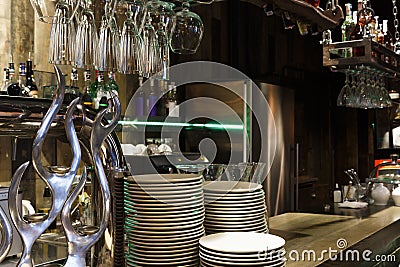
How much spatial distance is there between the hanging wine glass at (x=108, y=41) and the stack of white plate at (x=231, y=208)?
48cm

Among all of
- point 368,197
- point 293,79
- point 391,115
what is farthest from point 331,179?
point 368,197

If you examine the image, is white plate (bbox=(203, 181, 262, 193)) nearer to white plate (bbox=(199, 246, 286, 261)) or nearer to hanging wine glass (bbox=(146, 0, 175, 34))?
white plate (bbox=(199, 246, 286, 261))

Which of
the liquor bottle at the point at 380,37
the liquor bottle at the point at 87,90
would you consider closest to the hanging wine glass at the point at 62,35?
the liquor bottle at the point at 87,90

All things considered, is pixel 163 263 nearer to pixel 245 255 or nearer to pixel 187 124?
pixel 245 255

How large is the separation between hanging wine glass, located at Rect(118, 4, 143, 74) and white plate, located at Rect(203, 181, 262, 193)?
411 mm

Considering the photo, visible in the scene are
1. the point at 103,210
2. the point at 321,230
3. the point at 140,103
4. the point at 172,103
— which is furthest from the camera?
the point at 172,103

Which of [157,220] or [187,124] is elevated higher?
[187,124]

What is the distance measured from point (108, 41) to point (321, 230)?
59.7 inches

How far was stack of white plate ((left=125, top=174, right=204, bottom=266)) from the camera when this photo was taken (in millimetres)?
1226

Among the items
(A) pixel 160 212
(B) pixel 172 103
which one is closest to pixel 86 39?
(A) pixel 160 212

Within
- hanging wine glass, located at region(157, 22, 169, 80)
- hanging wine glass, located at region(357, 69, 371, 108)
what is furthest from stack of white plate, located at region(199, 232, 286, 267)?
hanging wine glass, located at region(357, 69, 371, 108)

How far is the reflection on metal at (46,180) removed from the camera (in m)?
0.75

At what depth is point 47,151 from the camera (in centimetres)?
333

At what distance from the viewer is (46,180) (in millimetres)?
784
